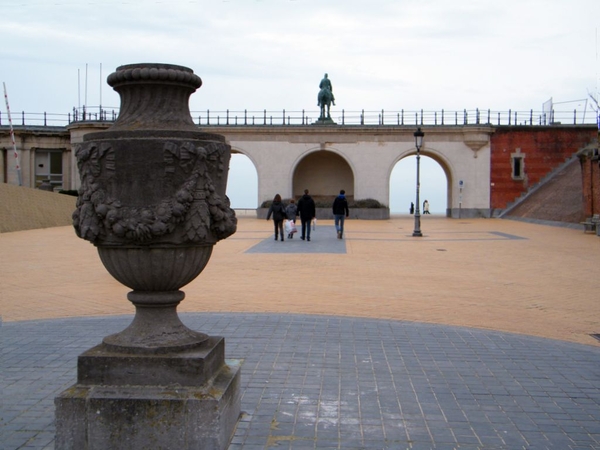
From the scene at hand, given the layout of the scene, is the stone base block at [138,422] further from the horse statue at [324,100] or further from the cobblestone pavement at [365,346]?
the horse statue at [324,100]

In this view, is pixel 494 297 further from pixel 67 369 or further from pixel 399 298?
pixel 67 369

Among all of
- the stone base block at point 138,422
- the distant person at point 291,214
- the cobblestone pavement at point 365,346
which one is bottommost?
the cobblestone pavement at point 365,346

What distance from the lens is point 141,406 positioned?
13.5 feet

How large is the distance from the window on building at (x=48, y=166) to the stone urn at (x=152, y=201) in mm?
44677

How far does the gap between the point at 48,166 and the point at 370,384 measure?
44992 mm

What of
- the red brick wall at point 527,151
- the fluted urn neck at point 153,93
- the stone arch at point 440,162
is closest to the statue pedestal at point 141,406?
the fluted urn neck at point 153,93

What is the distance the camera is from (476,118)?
43.6m

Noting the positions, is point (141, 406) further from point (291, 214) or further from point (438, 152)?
point (438, 152)

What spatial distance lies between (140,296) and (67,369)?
212 cm

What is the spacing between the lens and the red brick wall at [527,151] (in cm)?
4306

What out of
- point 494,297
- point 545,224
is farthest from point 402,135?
point 494,297

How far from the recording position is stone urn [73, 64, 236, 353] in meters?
4.28

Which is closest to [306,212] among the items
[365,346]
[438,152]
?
[365,346]

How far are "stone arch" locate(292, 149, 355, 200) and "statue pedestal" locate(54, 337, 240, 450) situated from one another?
141ft
